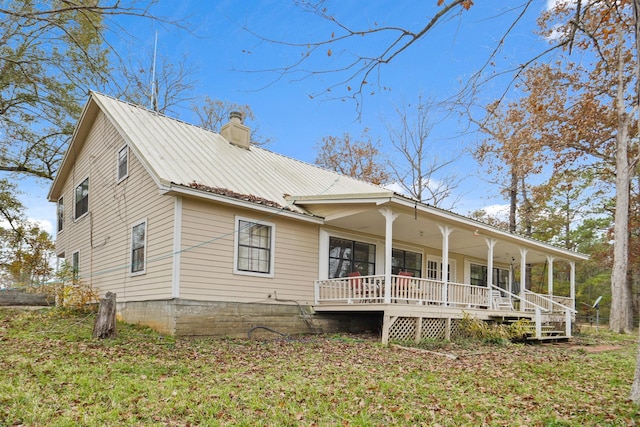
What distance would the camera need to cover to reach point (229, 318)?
34.6 ft

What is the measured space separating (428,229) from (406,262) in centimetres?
257

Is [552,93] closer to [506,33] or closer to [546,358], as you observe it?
[546,358]

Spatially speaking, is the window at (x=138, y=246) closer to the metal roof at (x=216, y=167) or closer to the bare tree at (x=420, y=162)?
the metal roof at (x=216, y=167)

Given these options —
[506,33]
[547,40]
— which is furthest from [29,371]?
[547,40]

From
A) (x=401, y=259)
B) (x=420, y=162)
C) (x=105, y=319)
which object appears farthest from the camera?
Result: (x=420, y=162)

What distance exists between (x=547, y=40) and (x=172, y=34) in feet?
16.0

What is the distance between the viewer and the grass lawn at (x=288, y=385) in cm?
477

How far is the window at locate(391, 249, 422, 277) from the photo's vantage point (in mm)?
15734

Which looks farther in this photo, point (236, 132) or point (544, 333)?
point (236, 132)

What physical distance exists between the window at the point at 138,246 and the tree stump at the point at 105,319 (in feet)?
7.67

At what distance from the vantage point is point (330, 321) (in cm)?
1267

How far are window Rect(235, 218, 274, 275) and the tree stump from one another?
287 cm

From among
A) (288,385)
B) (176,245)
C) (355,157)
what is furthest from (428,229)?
(355,157)

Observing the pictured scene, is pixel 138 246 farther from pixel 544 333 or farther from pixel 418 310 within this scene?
pixel 544 333
